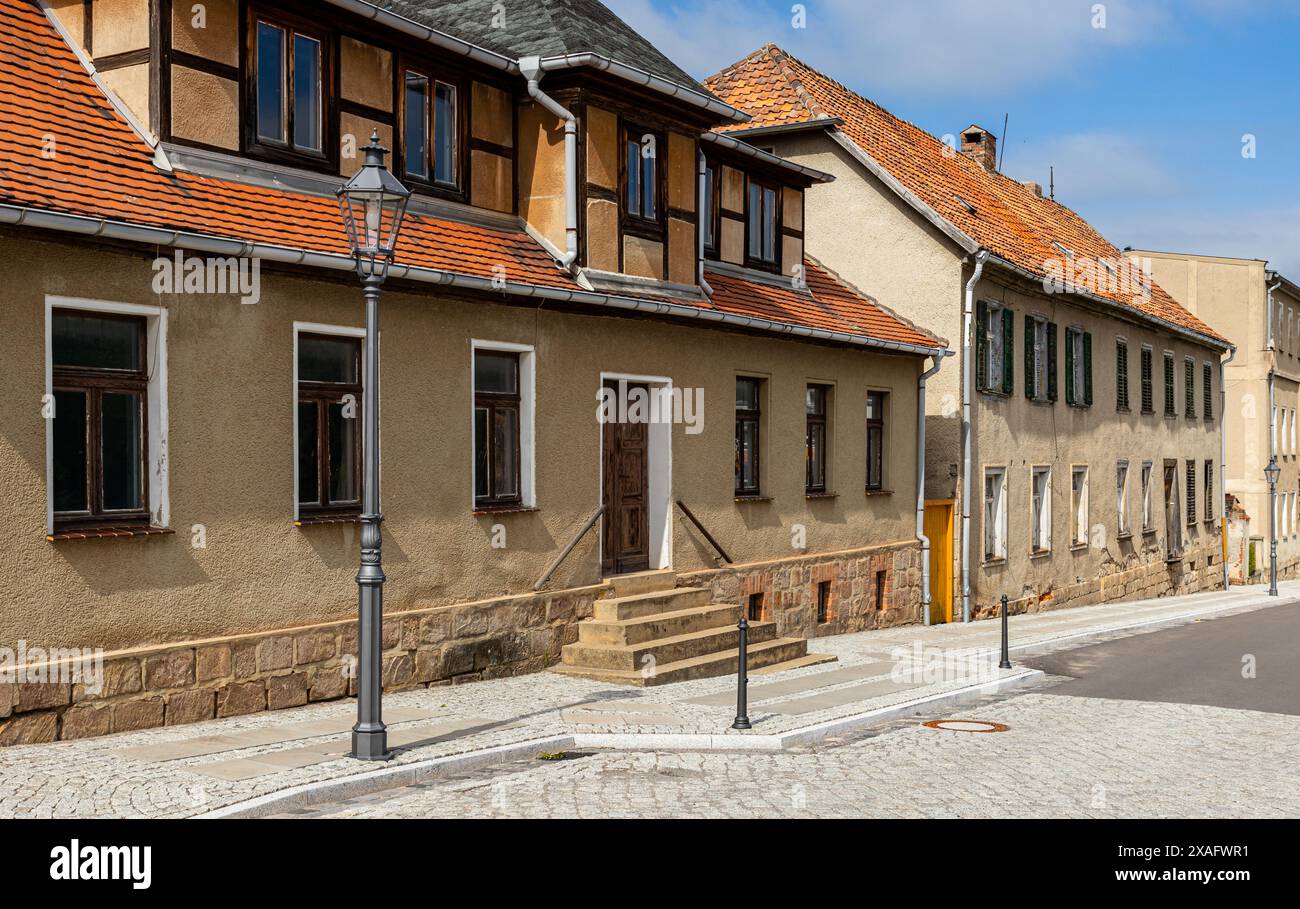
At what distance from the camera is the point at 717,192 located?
1819cm

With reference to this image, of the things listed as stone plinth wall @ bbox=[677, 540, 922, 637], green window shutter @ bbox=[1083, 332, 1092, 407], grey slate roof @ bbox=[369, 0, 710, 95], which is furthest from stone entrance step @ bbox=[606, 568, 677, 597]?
green window shutter @ bbox=[1083, 332, 1092, 407]

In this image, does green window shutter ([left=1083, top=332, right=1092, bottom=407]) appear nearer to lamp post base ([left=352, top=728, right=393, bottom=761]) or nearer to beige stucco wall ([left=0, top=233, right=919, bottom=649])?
beige stucco wall ([left=0, top=233, right=919, bottom=649])

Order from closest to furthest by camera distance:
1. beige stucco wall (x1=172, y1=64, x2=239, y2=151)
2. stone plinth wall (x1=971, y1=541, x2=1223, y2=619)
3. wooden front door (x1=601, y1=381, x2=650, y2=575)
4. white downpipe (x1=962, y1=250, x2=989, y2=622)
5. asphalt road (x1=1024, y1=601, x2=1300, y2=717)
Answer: beige stucco wall (x1=172, y1=64, x2=239, y2=151) < asphalt road (x1=1024, y1=601, x2=1300, y2=717) < wooden front door (x1=601, y1=381, x2=650, y2=575) < white downpipe (x1=962, y1=250, x2=989, y2=622) < stone plinth wall (x1=971, y1=541, x2=1223, y2=619)

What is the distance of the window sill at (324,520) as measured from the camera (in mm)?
11330

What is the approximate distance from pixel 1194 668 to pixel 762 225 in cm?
831

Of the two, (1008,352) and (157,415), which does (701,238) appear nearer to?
(157,415)

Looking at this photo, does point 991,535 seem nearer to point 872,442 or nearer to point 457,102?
point 872,442

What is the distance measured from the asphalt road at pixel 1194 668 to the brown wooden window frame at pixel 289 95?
9.06 metres

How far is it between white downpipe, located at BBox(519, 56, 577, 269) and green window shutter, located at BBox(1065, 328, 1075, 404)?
1589 centimetres

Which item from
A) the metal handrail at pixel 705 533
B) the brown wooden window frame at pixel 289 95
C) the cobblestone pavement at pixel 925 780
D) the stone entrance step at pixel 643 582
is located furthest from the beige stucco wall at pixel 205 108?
the metal handrail at pixel 705 533

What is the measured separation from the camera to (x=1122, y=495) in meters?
31.2

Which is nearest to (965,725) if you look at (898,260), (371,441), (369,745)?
(369,745)

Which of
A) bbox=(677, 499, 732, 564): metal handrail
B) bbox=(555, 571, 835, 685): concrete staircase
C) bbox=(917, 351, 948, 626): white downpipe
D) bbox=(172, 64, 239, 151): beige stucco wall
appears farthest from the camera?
bbox=(917, 351, 948, 626): white downpipe

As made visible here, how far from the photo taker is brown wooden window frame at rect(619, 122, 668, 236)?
15.1 metres
